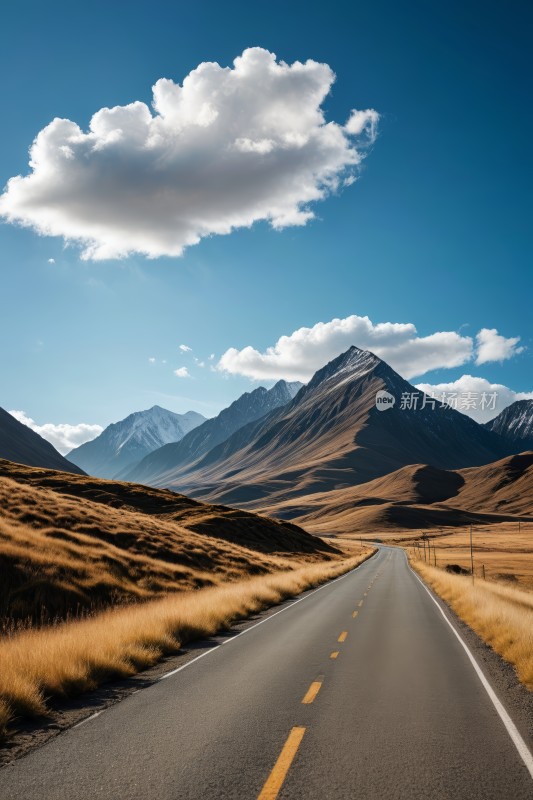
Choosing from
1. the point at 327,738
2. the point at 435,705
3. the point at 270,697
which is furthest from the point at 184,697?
the point at 435,705

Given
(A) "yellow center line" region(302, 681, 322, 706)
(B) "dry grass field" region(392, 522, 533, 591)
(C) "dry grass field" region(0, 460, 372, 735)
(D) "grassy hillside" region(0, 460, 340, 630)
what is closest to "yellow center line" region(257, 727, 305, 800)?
(A) "yellow center line" region(302, 681, 322, 706)

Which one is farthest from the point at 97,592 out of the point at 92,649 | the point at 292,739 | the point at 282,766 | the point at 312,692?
the point at 282,766

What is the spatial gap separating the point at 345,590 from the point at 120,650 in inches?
928

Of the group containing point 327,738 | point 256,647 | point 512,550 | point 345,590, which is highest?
point 327,738

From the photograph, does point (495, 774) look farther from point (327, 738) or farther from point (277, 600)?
point (277, 600)

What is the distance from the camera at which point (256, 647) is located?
48.7ft

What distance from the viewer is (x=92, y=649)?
39.0 feet

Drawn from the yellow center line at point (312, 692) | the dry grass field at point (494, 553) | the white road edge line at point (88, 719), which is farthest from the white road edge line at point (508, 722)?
the dry grass field at point (494, 553)

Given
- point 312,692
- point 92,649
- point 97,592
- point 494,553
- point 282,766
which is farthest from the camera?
point 494,553

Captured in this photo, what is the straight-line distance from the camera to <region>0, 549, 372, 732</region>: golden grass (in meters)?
9.01

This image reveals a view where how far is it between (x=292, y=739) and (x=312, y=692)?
9.12ft

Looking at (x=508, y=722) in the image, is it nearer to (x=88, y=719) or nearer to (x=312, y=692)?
(x=312, y=692)

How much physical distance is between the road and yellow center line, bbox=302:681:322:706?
19mm

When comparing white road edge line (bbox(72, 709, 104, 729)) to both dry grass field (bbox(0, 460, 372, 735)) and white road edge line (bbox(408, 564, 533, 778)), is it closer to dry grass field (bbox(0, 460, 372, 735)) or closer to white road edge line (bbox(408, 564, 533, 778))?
dry grass field (bbox(0, 460, 372, 735))
